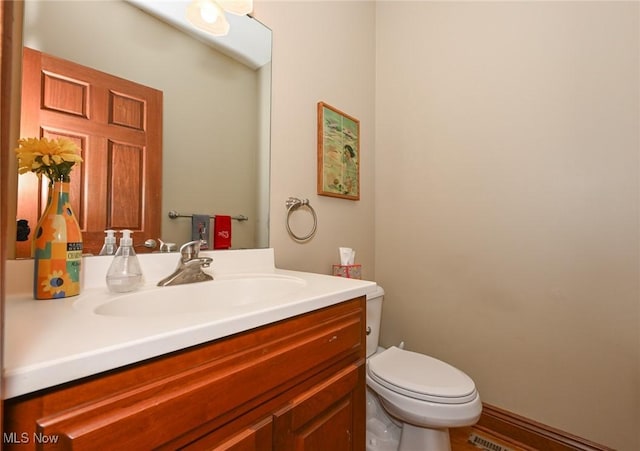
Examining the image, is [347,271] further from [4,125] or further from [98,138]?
[4,125]

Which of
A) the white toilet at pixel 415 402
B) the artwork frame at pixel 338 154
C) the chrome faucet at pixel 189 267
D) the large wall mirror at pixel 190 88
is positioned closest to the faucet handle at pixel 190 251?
the chrome faucet at pixel 189 267

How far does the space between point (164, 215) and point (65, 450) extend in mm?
757

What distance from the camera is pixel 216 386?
0.52 m

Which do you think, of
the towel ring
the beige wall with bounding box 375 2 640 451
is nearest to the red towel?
the towel ring

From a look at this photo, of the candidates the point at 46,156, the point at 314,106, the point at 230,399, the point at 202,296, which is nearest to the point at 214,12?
the point at 314,106

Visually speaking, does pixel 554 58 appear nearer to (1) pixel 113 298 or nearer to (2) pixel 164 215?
(2) pixel 164 215

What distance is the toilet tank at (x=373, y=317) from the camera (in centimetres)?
143

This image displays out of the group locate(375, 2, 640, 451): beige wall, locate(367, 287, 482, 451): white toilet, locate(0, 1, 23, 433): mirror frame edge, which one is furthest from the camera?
locate(375, 2, 640, 451): beige wall

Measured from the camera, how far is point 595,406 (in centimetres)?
125

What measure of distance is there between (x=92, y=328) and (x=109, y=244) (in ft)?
1.58

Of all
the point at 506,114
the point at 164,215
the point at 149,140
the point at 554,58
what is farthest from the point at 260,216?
the point at 554,58

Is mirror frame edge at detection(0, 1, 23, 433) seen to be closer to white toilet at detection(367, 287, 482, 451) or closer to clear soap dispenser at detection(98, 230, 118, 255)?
clear soap dispenser at detection(98, 230, 118, 255)

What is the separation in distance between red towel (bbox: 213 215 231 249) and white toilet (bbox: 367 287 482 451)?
735 mm

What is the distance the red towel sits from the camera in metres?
1.16
